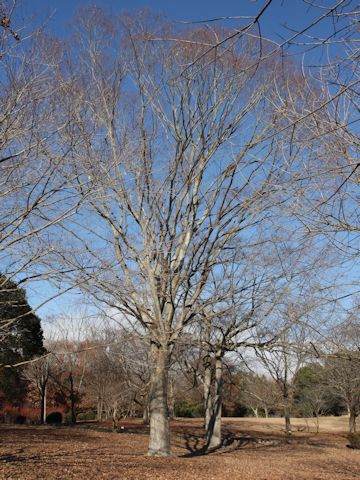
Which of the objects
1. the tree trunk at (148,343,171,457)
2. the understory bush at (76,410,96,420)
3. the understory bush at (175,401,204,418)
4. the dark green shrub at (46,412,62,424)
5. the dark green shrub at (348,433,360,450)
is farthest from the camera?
the understory bush at (175,401,204,418)

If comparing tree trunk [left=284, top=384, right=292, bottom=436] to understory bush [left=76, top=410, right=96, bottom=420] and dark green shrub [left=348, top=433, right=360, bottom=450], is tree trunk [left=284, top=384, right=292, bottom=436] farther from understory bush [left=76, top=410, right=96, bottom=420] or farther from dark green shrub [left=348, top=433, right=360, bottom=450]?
understory bush [left=76, top=410, right=96, bottom=420]

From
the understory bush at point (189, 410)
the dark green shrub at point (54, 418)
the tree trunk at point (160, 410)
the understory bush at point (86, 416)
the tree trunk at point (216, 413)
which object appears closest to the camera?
the tree trunk at point (160, 410)

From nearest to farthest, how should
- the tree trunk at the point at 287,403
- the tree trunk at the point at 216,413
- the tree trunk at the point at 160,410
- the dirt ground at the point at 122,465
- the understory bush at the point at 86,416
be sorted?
the dirt ground at the point at 122,465
the tree trunk at the point at 160,410
the tree trunk at the point at 216,413
the tree trunk at the point at 287,403
the understory bush at the point at 86,416

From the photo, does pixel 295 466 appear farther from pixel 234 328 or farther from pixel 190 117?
pixel 190 117

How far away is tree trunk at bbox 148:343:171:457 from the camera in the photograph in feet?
32.9

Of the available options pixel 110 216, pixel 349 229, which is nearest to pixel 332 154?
pixel 349 229

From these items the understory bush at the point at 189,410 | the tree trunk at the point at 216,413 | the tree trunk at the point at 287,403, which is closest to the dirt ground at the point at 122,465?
the tree trunk at the point at 216,413

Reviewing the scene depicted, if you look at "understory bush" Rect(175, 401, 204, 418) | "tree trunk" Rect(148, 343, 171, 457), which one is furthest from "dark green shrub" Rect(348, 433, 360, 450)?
"understory bush" Rect(175, 401, 204, 418)

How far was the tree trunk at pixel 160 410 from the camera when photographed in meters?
10.0

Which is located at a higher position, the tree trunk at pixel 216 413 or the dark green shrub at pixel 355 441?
the tree trunk at pixel 216 413

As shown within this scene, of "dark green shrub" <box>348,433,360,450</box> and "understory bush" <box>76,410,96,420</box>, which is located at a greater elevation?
"dark green shrub" <box>348,433,360,450</box>

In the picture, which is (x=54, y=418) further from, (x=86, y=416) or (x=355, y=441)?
(x=355, y=441)

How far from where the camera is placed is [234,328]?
1378cm

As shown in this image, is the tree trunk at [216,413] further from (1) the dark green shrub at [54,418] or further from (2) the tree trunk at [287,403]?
(1) the dark green shrub at [54,418]
